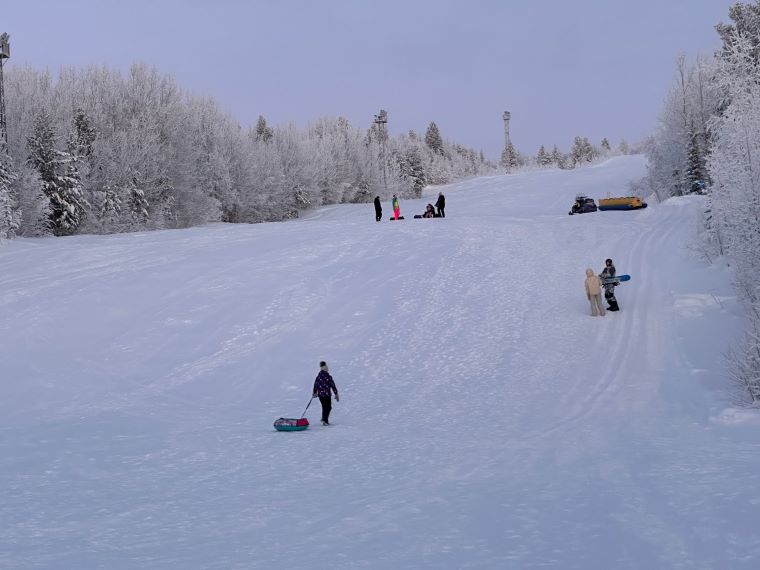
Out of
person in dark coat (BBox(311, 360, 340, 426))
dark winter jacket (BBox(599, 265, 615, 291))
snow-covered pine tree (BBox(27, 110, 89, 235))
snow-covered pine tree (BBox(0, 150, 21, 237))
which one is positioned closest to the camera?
person in dark coat (BBox(311, 360, 340, 426))

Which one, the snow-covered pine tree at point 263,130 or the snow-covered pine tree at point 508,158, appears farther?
the snow-covered pine tree at point 508,158

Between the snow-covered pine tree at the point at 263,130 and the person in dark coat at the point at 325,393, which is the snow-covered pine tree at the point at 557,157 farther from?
the person in dark coat at the point at 325,393

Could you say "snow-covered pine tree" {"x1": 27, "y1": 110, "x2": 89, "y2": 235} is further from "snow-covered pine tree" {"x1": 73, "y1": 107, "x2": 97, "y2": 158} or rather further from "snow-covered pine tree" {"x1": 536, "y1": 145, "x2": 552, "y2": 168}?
"snow-covered pine tree" {"x1": 536, "y1": 145, "x2": 552, "y2": 168}

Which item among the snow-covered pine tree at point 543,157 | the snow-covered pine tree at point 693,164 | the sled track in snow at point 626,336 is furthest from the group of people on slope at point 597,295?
the snow-covered pine tree at point 543,157

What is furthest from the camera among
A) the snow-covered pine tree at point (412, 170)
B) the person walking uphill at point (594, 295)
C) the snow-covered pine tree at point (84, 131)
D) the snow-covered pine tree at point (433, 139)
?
the snow-covered pine tree at point (433, 139)

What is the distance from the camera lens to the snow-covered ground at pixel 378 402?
21.6 ft

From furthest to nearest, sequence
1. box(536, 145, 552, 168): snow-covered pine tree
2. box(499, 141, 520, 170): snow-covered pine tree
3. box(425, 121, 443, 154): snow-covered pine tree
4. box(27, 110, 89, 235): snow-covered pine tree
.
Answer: box(536, 145, 552, 168): snow-covered pine tree, box(425, 121, 443, 154): snow-covered pine tree, box(499, 141, 520, 170): snow-covered pine tree, box(27, 110, 89, 235): snow-covered pine tree

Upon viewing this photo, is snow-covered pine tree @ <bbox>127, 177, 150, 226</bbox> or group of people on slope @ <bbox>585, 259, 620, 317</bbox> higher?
snow-covered pine tree @ <bbox>127, 177, 150, 226</bbox>

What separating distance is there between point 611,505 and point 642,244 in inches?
876

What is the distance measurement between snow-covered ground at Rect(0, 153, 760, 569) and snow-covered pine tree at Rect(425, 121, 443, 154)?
99.8m

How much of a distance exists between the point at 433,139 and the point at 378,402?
121 meters

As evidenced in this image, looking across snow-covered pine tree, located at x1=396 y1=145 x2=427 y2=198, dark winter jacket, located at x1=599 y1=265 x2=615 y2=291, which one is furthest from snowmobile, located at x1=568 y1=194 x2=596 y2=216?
snow-covered pine tree, located at x1=396 y1=145 x2=427 y2=198

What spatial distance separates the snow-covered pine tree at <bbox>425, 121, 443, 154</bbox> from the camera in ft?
427

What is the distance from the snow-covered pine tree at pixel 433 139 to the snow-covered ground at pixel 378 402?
9985 cm
